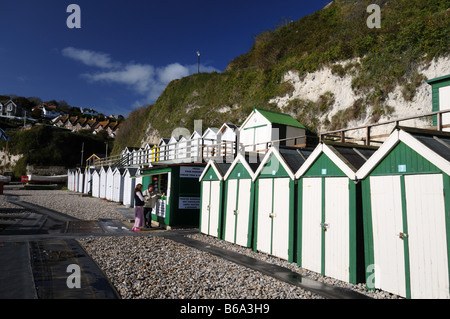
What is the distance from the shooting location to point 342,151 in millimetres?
8078

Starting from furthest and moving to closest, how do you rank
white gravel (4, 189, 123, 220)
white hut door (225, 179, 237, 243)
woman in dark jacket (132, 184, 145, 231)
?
white gravel (4, 189, 123, 220)
woman in dark jacket (132, 184, 145, 231)
white hut door (225, 179, 237, 243)

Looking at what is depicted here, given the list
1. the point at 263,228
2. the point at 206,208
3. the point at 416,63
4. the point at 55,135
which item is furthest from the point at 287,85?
the point at 55,135

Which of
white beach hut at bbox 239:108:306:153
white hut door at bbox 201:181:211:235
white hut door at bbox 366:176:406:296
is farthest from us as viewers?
white beach hut at bbox 239:108:306:153

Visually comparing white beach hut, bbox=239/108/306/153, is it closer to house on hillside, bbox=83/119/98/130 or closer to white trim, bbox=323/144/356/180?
white trim, bbox=323/144/356/180

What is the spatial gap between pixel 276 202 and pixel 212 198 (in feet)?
13.5

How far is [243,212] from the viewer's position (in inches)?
439

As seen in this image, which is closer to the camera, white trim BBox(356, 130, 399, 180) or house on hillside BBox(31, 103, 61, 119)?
white trim BBox(356, 130, 399, 180)

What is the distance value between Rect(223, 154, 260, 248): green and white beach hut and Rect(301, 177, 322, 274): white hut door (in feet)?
8.47

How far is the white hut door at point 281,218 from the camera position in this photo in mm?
9047

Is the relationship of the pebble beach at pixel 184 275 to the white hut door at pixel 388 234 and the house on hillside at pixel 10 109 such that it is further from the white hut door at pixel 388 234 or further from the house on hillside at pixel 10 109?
the house on hillside at pixel 10 109

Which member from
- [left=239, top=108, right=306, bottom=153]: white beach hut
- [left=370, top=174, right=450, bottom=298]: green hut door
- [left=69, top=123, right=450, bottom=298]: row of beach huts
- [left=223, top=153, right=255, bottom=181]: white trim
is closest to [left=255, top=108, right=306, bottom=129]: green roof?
A: [left=239, top=108, right=306, bottom=153]: white beach hut

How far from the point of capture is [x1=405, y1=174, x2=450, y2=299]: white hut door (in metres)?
5.38

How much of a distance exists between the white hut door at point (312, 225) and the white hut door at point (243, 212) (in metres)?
2.81

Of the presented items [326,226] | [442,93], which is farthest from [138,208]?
[442,93]
